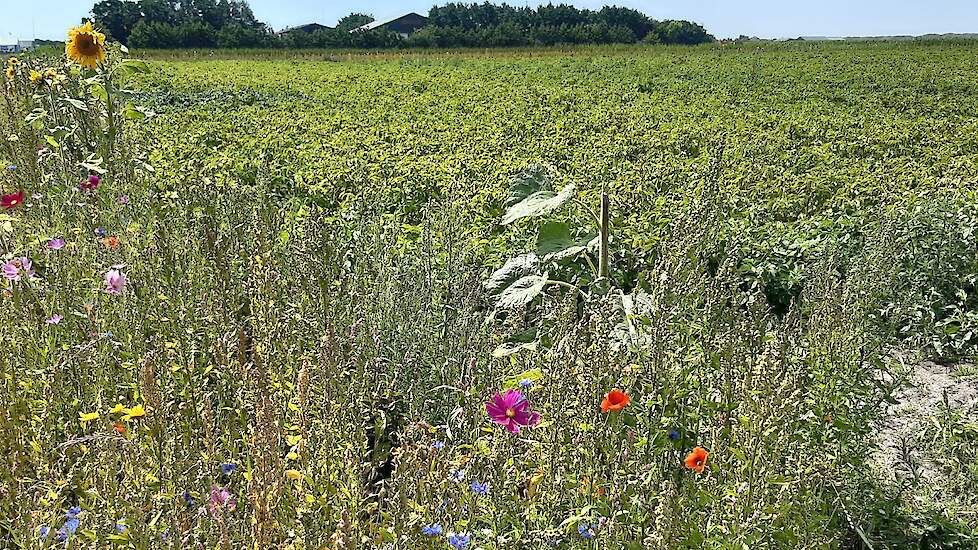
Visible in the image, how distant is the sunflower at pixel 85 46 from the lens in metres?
5.00

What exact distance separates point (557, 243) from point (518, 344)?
596mm

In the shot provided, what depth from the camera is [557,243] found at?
3.22 meters

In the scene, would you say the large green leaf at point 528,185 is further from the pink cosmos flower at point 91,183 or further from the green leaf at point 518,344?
the pink cosmos flower at point 91,183

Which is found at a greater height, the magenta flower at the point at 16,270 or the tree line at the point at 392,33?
the tree line at the point at 392,33

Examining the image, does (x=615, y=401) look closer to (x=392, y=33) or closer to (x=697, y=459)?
(x=697, y=459)

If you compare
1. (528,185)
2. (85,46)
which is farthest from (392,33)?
(528,185)

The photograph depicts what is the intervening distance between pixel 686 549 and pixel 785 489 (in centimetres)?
33

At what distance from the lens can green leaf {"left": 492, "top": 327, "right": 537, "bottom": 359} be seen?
2.68 m

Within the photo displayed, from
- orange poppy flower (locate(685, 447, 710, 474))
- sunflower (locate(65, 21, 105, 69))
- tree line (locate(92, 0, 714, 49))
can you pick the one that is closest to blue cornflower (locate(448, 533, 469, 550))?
orange poppy flower (locate(685, 447, 710, 474))

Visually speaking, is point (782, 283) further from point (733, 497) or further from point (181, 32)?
point (181, 32)

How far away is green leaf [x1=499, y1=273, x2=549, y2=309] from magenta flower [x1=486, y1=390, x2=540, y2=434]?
2.78 feet

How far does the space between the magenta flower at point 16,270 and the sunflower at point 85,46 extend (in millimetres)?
2342

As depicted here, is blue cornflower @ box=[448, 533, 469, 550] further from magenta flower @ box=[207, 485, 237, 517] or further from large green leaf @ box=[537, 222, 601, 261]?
large green leaf @ box=[537, 222, 601, 261]

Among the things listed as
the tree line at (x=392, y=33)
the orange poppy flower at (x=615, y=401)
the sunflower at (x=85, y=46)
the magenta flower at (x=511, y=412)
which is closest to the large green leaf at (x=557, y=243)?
the magenta flower at (x=511, y=412)
